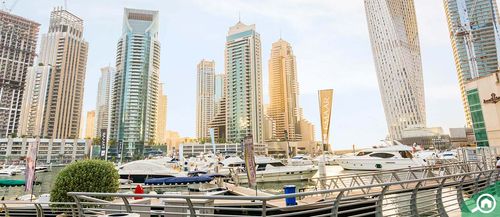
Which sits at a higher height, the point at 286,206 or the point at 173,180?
the point at 286,206

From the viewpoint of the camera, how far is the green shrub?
11.2 metres

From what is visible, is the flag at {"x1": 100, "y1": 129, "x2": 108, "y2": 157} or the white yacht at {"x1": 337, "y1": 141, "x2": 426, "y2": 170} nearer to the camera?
the white yacht at {"x1": 337, "y1": 141, "x2": 426, "y2": 170}

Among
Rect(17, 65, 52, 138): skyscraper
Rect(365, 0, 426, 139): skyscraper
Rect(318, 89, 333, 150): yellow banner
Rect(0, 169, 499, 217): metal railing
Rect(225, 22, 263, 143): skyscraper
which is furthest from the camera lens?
Rect(225, 22, 263, 143): skyscraper

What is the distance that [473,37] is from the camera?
159500 millimetres

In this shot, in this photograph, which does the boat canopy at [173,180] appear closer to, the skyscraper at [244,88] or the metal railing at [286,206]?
the metal railing at [286,206]

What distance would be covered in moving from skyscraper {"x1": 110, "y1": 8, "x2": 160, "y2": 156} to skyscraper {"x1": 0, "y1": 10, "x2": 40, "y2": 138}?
46.2m

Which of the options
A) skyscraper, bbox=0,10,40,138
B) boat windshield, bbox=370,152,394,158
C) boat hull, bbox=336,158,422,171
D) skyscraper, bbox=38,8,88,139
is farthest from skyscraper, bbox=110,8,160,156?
boat windshield, bbox=370,152,394,158

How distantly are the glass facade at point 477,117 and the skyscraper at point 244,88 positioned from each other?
4851 inches

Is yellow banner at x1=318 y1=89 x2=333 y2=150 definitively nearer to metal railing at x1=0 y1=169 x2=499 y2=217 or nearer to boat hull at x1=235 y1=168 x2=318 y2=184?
metal railing at x1=0 y1=169 x2=499 y2=217

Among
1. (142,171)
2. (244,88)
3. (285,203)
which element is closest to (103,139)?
(142,171)

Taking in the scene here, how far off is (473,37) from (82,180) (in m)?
203

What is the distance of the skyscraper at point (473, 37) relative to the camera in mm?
155000

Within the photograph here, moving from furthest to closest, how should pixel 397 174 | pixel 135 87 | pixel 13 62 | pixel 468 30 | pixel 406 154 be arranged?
pixel 468 30, pixel 135 87, pixel 13 62, pixel 406 154, pixel 397 174

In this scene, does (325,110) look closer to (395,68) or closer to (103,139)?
(103,139)
